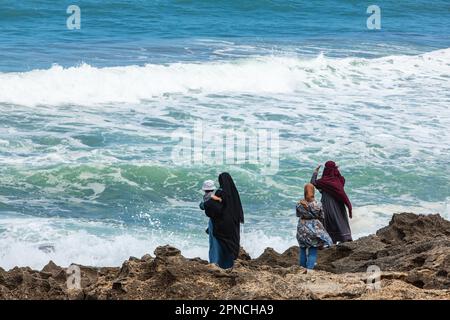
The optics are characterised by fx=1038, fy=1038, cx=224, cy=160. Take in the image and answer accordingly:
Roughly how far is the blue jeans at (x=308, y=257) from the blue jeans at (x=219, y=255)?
69 centimetres

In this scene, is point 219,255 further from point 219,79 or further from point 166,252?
point 219,79

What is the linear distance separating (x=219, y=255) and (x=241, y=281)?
8.45ft

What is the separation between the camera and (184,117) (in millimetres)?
20016

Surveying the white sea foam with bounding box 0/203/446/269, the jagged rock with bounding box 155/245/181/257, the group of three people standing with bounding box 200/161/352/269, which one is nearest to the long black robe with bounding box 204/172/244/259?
the group of three people standing with bounding box 200/161/352/269

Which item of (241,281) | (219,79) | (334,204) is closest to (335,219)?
(334,204)

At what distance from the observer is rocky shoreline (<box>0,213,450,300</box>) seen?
22.9 ft

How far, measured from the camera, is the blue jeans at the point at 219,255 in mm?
9508

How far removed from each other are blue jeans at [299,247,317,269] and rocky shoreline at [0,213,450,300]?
15 cm

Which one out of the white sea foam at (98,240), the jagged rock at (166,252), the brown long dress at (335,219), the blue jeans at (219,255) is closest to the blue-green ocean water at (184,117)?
the white sea foam at (98,240)

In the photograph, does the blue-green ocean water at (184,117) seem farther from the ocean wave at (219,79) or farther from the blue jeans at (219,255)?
the blue jeans at (219,255)

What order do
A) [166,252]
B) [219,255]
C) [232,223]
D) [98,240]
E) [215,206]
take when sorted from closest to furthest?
[166,252] → [215,206] → [232,223] → [219,255] → [98,240]

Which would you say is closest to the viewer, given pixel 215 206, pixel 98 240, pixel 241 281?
pixel 241 281

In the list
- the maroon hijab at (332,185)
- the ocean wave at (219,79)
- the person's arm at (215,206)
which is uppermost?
the person's arm at (215,206)

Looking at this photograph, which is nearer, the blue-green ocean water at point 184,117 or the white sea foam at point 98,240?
the white sea foam at point 98,240
